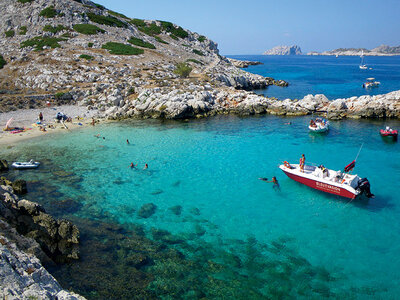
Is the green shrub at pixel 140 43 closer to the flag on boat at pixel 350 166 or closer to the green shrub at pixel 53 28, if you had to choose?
the green shrub at pixel 53 28

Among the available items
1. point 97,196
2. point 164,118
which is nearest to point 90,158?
point 97,196

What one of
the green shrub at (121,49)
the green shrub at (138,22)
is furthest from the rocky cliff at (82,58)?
the green shrub at (138,22)

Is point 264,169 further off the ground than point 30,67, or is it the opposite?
point 30,67

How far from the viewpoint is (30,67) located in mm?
58250

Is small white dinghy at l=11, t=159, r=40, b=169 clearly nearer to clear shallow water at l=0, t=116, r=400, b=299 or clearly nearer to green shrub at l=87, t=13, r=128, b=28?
clear shallow water at l=0, t=116, r=400, b=299

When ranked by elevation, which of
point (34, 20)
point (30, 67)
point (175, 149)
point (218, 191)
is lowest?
point (218, 191)

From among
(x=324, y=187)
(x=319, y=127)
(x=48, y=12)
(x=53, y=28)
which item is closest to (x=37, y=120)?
(x=319, y=127)

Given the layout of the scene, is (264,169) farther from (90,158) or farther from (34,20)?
(34,20)

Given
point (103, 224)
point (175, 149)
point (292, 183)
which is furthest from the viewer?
point (175, 149)

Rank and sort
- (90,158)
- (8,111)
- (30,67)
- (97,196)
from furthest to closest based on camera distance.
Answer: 1. (30,67)
2. (8,111)
3. (90,158)
4. (97,196)

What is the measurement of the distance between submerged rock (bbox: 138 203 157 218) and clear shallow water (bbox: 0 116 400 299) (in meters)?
0.51

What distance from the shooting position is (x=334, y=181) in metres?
20.6

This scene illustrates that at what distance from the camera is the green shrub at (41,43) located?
65188 millimetres

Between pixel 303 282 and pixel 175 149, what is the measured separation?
2137 centimetres
